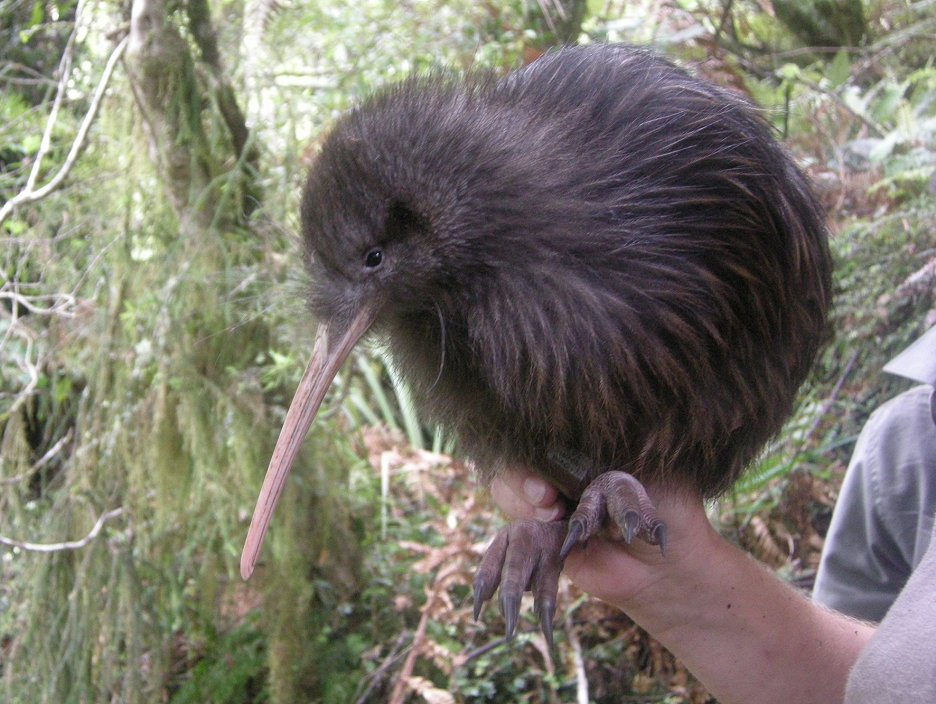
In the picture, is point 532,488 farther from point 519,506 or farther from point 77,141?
point 77,141

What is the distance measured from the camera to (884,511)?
1.52m

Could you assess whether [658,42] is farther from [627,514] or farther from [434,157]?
[627,514]

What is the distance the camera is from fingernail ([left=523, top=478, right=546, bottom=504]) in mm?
1380

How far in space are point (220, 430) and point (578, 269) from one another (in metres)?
1.35

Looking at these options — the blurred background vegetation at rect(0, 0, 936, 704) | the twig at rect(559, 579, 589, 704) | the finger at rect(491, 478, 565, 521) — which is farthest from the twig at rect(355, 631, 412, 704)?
the finger at rect(491, 478, 565, 521)

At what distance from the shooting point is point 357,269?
1375 mm

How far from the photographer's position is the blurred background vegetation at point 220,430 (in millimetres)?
2203

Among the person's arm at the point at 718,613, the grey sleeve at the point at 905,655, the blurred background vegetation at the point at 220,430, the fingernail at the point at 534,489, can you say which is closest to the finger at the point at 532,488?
the fingernail at the point at 534,489

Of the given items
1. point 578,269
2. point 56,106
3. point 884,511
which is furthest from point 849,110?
point 56,106

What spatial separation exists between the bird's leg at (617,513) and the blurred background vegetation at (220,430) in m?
0.87

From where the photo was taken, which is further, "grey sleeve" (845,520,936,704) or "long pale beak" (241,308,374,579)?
"long pale beak" (241,308,374,579)

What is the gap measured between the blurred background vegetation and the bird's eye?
0.69 meters

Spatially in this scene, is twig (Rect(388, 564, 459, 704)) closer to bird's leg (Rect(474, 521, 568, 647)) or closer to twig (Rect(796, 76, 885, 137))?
bird's leg (Rect(474, 521, 568, 647))

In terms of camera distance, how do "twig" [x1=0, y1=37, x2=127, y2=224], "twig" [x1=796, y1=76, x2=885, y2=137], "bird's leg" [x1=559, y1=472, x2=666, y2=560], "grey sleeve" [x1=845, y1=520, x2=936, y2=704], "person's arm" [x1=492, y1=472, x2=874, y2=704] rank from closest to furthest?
1. "grey sleeve" [x1=845, y1=520, x2=936, y2=704]
2. "bird's leg" [x1=559, y1=472, x2=666, y2=560]
3. "person's arm" [x1=492, y1=472, x2=874, y2=704]
4. "twig" [x1=0, y1=37, x2=127, y2=224]
5. "twig" [x1=796, y1=76, x2=885, y2=137]
